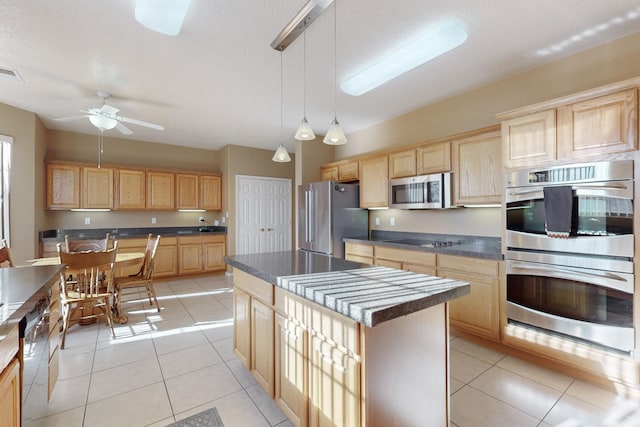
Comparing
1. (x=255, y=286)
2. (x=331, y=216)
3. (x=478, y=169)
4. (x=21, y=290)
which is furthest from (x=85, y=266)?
(x=478, y=169)

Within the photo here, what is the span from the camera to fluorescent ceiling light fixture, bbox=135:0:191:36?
174 centimetres

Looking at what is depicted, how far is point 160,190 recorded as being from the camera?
5.41 m

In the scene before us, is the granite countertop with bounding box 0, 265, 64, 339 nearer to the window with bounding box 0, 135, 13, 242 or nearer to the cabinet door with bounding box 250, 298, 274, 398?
the cabinet door with bounding box 250, 298, 274, 398

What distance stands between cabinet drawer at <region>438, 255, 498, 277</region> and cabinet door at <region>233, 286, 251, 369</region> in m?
1.98

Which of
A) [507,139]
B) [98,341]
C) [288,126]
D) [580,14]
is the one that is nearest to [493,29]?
[580,14]

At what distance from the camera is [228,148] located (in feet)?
18.9

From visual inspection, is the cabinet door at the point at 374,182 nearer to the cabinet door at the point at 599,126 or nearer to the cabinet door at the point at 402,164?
the cabinet door at the point at 402,164

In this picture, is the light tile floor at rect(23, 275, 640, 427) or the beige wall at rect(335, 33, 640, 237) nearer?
the light tile floor at rect(23, 275, 640, 427)

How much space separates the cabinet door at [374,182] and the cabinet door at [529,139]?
1536 millimetres

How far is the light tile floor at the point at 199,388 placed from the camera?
1714 mm

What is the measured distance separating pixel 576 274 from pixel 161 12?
343 cm

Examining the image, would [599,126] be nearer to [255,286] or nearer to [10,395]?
[255,286]

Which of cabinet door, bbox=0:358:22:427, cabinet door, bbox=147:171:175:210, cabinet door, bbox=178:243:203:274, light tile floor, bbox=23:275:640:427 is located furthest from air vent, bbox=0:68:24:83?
cabinet door, bbox=178:243:203:274

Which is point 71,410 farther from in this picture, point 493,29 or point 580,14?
point 580,14
